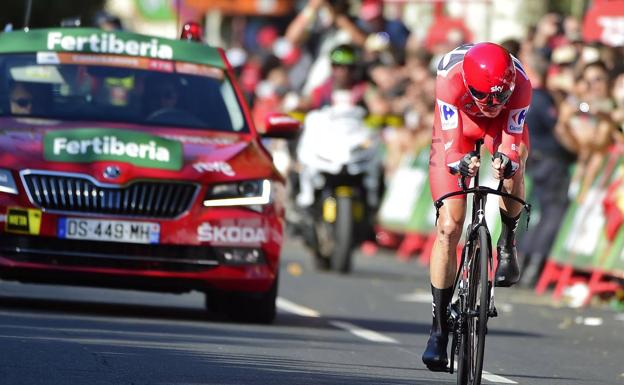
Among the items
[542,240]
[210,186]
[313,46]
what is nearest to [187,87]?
[210,186]

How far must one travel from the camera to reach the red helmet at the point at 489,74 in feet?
30.4

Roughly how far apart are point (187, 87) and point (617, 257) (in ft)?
15.9

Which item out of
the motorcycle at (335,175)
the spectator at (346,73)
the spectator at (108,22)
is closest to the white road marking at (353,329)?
the spectator at (108,22)

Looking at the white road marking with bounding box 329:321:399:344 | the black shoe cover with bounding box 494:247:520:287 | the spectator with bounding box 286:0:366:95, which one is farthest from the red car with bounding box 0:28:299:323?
the spectator with bounding box 286:0:366:95

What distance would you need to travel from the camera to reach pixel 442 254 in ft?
32.2

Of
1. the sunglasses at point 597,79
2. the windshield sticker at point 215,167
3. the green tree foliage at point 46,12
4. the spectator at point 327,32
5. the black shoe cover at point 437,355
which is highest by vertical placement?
the green tree foliage at point 46,12

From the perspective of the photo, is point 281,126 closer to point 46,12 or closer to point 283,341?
point 283,341

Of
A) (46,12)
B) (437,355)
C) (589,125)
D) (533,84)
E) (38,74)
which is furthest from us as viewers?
(46,12)

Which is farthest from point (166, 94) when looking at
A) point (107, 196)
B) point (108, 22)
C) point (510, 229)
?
point (108, 22)

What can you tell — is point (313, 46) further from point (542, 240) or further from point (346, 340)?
point (346, 340)

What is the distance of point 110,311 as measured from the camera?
43.4ft

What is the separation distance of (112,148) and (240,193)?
85 cm

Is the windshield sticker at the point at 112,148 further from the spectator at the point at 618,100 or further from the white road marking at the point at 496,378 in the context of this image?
the spectator at the point at 618,100

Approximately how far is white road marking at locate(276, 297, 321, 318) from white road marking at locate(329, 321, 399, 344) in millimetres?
533
